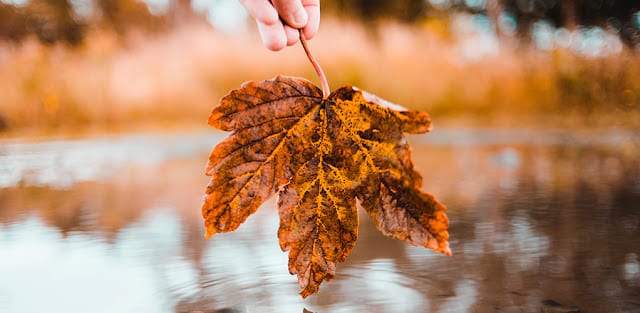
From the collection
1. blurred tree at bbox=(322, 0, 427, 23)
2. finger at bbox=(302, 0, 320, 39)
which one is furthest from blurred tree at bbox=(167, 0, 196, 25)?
finger at bbox=(302, 0, 320, 39)

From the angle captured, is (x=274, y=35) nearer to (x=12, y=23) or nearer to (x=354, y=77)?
(x=354, y=77)

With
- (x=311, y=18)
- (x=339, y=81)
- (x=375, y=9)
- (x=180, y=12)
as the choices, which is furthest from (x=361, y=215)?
(x=375, y=9)

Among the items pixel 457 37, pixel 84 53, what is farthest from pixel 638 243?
pixel 84 53

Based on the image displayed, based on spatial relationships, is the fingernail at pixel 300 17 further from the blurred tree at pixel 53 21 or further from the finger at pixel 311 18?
the blurred tree at pixel 53 21

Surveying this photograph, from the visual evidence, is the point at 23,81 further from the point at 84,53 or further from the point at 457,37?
the point at 457,37

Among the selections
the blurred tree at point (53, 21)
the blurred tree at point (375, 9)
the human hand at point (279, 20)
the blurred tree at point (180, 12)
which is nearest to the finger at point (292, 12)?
the human hand at point (279, 20)

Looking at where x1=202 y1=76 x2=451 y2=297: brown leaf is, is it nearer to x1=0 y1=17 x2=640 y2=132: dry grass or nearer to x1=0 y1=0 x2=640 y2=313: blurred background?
x1=0 y1=0 x2=640 y2=313: blurred background
